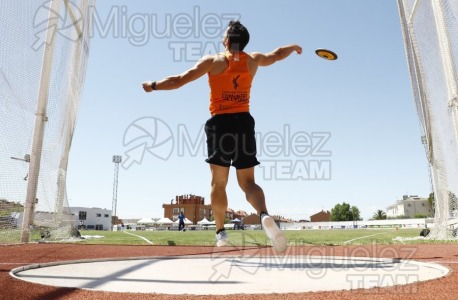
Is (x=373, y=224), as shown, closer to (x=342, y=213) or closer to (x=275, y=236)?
(x=342, y=213)

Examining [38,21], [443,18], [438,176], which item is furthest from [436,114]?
[38,21]

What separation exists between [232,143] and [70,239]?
32.3ft

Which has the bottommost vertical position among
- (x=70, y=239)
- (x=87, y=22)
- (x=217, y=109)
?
(x=70, y=239)

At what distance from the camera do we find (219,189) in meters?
4.51

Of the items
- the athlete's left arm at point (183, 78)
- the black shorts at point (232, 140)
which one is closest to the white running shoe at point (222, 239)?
the black shorts at point (232, 140)

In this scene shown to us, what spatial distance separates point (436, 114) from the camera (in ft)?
30.8

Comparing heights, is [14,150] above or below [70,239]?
above

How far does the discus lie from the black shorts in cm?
167

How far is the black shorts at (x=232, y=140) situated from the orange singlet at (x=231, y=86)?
86mm

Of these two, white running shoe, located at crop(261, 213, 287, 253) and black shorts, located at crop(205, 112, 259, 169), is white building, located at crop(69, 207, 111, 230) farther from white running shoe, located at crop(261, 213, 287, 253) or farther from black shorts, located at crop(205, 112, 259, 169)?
white running shoe, located at crop(261, 213, 287, 253)

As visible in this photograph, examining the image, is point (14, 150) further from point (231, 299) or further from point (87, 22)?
point (231, 299)

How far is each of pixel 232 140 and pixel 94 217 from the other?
275ft

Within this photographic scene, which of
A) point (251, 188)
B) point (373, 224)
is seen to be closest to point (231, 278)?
point (251, 188)

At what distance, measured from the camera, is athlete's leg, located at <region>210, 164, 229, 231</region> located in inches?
173
